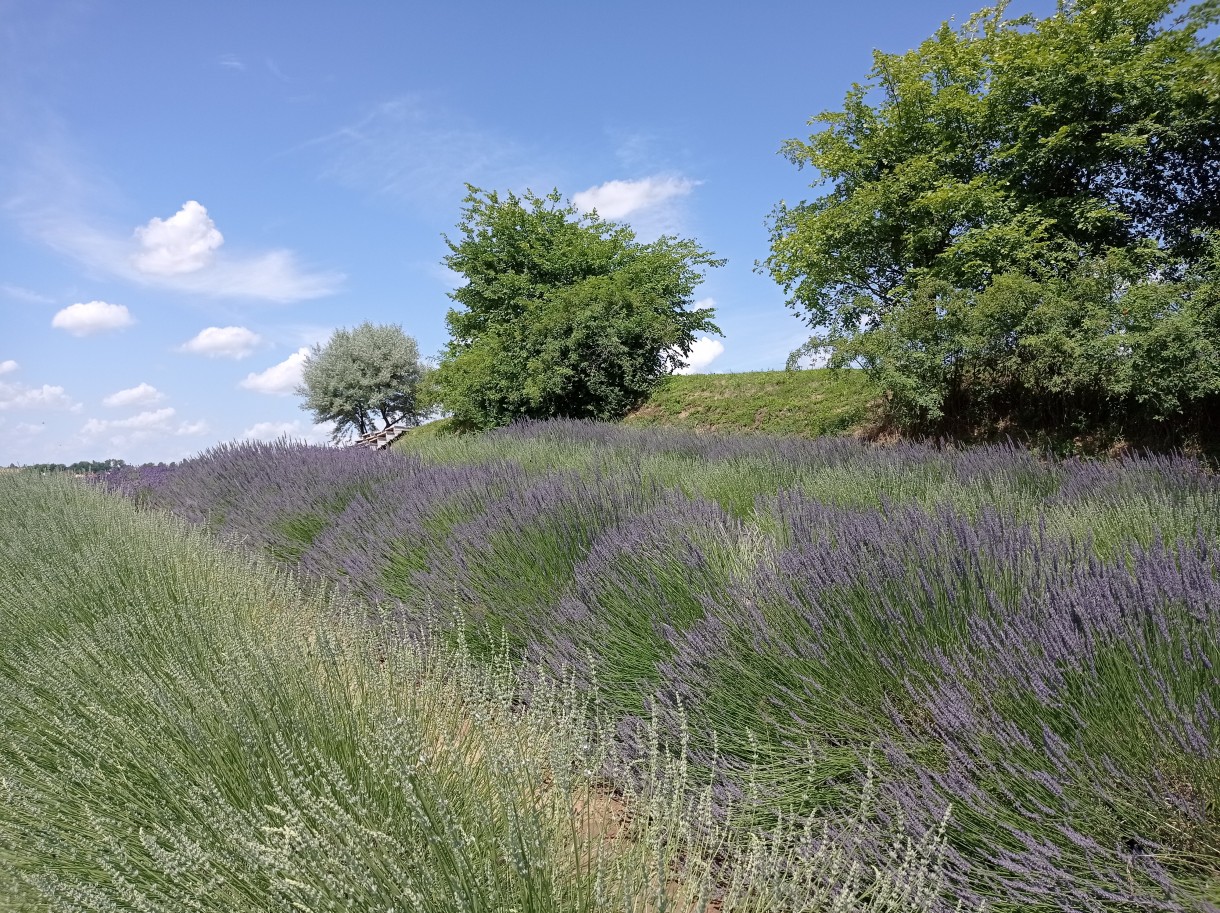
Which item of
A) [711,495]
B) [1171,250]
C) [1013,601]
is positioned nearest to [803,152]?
[1171,250]

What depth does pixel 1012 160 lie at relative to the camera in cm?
1291

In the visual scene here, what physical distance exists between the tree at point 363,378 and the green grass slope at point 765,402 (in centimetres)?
1836

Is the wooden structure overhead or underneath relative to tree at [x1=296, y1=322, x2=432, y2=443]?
underneath

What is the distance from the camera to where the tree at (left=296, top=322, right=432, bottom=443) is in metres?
34.1

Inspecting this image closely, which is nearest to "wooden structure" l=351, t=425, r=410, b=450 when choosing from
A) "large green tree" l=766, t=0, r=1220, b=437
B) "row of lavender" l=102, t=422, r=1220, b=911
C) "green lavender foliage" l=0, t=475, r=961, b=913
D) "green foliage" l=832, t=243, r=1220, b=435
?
"large green tree" l=766, t=0, r=1220, b=437

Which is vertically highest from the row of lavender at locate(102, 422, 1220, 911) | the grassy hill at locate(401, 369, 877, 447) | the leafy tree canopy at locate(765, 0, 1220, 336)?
the leafy tree canopy at locate(765, 0, 1220, 336)

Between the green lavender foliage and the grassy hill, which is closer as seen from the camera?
the green lavender foliage

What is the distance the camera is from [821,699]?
7.35 ft

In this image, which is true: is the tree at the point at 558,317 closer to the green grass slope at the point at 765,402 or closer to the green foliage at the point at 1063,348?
the green grass slope at the point at 765,402

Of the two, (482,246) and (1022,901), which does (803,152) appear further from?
(1022,901)

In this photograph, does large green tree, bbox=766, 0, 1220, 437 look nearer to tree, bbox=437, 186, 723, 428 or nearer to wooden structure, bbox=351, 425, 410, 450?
tree, bbox=437, 186, 723, 428

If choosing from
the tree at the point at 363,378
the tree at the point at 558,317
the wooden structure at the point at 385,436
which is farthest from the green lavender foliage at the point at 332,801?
the tree at the point at 363,378

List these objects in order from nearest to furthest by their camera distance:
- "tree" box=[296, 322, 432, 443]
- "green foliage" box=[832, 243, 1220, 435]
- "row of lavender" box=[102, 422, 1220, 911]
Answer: "row of lavender" box=[102, 422, 1220, 911], "green foliage" box=[832, 243, 1220, 435], "tree" box=[296, 322, 432, 443]

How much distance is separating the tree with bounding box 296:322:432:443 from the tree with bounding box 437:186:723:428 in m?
11.2
